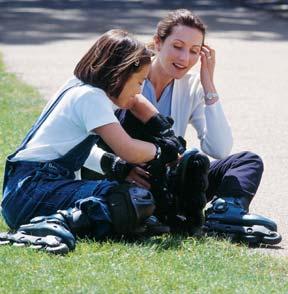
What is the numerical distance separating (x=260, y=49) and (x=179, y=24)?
25.5 feet

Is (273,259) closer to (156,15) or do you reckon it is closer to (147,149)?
(147,149)

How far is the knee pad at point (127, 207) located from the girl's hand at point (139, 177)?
1.03 feet

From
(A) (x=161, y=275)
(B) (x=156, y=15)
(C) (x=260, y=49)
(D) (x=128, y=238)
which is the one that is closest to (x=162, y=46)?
(D) (x=128, y=238)

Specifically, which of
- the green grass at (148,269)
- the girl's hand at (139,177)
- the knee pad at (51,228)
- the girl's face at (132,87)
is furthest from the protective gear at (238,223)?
the knee pad at (51,228)

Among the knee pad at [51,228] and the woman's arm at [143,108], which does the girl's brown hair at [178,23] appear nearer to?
the woman's arm at [143,108]

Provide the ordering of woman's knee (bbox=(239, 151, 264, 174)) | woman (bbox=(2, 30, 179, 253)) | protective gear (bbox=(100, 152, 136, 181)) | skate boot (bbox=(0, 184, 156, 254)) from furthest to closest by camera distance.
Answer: woman's knee (bbox=(239, 151, 264, 174)), protective gear (bbox=(100, 152, 136, 181)), woman (bbox=(2, 30, 179, 253)), skate boot (bbox=(0, 184, 156, 254))

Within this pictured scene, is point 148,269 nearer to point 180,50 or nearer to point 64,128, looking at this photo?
point 64,128

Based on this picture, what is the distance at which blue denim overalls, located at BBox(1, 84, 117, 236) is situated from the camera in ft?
15.7

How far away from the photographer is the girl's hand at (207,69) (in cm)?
535

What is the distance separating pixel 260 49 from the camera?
42.4 feet

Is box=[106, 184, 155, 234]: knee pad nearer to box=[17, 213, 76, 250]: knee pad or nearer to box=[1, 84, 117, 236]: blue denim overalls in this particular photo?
box=[1, 84, 117, 236]: blue denim overalls

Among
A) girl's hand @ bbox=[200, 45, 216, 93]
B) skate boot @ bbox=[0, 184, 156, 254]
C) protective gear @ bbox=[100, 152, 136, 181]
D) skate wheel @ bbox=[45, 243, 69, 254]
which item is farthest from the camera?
girl's hand @ bbox=[200, 45, 216, 93]

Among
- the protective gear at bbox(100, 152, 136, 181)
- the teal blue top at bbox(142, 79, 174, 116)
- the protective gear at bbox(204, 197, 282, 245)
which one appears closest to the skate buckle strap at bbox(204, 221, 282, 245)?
the protective gear at bbox(204, 197, 282, 245)

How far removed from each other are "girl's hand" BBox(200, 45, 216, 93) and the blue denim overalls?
2.46 ft
